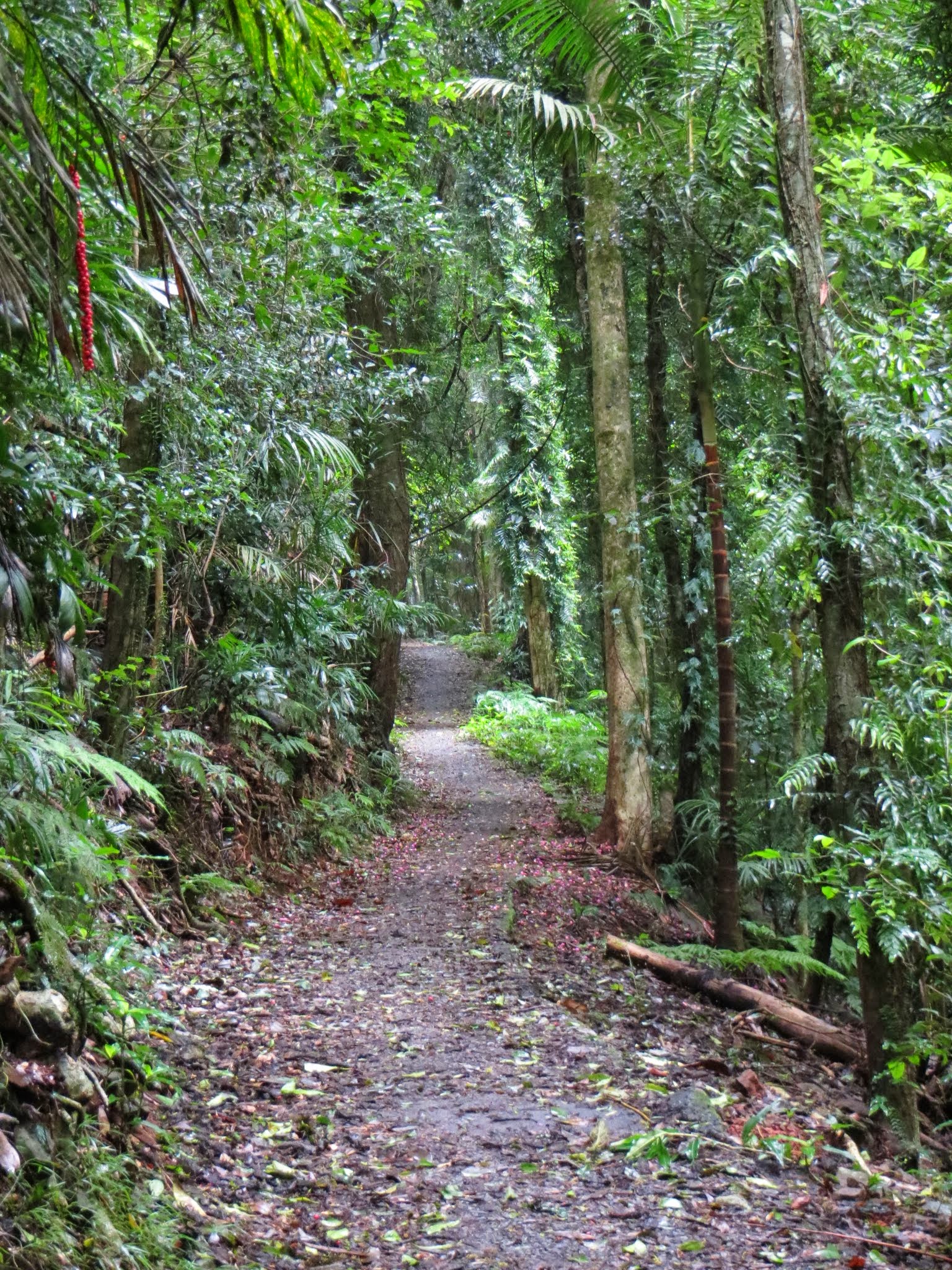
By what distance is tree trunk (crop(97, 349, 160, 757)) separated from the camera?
5.28m

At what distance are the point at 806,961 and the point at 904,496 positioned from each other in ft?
12.2

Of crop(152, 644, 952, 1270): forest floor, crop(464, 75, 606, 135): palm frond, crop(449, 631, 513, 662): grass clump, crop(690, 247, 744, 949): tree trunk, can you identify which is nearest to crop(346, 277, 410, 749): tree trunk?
crop(464, 75, 606, 135): palm frond

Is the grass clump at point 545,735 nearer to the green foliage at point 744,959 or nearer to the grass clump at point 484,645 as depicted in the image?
the grass clump at point 484,645

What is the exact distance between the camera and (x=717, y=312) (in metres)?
6.23

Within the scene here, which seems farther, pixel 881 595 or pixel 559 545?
pixel 559 545

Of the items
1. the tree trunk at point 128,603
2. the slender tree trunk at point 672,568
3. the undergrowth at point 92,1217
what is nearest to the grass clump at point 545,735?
the slender tree trunk at point 672,568

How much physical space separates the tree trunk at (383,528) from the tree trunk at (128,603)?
4.81 m

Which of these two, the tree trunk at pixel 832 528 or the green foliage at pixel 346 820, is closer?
the tree trunk at pixel 832 528

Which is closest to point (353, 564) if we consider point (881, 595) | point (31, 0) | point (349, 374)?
point (349, 374)

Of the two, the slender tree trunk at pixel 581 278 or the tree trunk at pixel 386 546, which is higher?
the slender tree trunk at pixel 581 278

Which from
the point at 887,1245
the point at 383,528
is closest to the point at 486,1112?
the point at 887,1245

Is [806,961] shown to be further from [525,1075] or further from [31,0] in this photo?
[31,0]

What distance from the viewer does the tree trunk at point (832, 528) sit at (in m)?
4.25

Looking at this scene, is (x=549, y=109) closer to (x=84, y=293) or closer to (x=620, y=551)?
(x=620, y=551)
